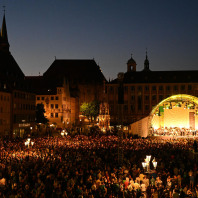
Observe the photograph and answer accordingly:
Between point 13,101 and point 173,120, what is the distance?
1087 inches

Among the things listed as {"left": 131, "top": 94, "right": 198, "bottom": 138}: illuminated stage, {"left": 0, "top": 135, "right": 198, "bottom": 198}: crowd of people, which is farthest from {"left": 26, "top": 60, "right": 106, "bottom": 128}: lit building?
{"left": 0, "top": 135, "right": 198, "bottom": 198}: crowd of people

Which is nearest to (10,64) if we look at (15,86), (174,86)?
(15,86)

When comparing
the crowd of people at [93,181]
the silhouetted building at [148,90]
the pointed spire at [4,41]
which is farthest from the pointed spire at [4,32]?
the crowd of people at [93,181]

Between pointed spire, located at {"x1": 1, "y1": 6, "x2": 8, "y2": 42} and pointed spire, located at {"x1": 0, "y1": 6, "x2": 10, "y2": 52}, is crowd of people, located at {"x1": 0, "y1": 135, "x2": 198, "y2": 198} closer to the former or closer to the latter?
pointed spire, located at {"x1": 0, "y1": 6, "x2": 10, "y2": 52}

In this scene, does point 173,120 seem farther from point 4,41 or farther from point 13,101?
point 4,41

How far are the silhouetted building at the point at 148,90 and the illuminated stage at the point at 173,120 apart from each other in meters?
22.0

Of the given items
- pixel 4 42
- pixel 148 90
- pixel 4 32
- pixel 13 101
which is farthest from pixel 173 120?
pixel 4 32

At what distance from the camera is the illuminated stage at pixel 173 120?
161 ft

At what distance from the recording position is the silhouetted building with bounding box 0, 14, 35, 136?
5528cm

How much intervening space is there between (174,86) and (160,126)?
988 inches

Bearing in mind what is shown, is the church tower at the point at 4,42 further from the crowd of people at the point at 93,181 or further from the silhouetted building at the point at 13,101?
the crowd of people at the point at 93,181

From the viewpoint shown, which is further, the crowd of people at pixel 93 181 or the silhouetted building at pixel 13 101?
the silhouetted building at pixel 13 101

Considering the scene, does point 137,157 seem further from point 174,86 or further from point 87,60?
point 87,60

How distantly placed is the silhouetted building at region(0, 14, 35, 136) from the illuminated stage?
20.5 m
